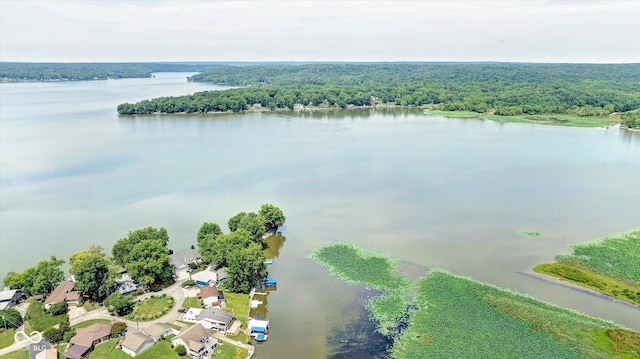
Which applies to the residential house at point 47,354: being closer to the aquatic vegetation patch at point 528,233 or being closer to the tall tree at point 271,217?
the tall tree at point 271,217

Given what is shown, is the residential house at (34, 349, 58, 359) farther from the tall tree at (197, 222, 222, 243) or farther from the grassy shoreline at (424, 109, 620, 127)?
the grassy shoreline at (424, 109, 620, 127)

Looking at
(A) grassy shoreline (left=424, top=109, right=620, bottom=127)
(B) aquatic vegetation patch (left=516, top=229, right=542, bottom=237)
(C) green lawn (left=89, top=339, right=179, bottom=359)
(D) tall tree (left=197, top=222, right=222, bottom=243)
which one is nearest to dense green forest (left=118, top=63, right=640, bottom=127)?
(A) grassy shoreline (left=424, top=109, right=620, bottom=127)

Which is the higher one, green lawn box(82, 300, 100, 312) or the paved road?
green lawn box(82, 300, 100, 312)

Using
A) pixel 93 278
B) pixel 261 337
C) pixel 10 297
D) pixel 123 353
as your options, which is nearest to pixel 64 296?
pixel 93 278

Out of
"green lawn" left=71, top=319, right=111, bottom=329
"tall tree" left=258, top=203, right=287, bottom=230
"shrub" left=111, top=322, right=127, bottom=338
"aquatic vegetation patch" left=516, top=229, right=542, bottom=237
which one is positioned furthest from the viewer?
"aquatic vegetation patch" left=516, top=229, right=542, bottom=237

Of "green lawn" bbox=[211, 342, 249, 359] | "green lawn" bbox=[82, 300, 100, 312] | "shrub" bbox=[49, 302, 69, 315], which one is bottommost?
"green lawn" bbox=[211, 342, 249, 359]

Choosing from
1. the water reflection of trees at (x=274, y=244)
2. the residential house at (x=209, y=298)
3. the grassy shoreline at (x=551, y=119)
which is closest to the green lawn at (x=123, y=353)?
the residential house at (x=209, y=298)

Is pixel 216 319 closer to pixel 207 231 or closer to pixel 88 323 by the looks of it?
pixel 88 323
